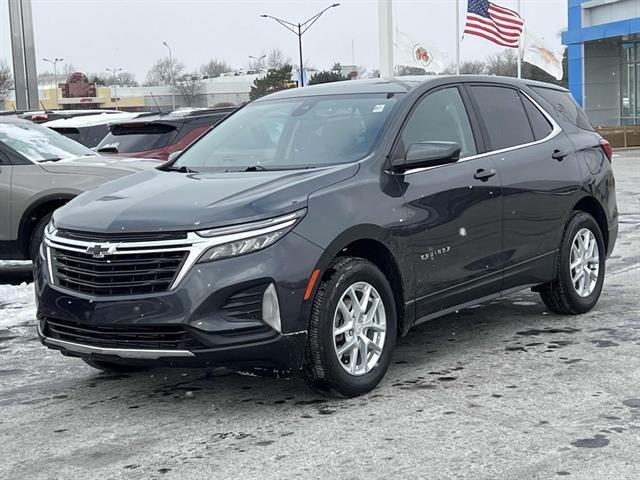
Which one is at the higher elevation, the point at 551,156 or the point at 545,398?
the point at 551,156

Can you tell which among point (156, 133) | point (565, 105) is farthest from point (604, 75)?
point (565, 105)

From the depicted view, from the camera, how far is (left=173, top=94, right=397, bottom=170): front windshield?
18.6ft

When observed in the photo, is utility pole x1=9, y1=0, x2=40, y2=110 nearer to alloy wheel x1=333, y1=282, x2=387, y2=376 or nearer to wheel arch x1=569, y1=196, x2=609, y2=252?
wheel arch x1=569, y1=196, x2=609, y2=252

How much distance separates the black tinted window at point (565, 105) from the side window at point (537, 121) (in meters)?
0.24

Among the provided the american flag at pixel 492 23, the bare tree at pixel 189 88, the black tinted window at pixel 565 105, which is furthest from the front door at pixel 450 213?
the bare tree at pixel 189 88

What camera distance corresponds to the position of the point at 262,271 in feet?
15.3

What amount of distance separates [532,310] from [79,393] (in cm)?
365

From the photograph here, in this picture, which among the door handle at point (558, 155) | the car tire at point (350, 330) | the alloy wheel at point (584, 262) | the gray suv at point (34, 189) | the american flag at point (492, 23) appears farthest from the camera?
the american flag at point (492, 23)

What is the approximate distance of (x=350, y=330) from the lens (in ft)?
16.7

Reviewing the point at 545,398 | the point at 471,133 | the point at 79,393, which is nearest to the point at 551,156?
the point at 471,133

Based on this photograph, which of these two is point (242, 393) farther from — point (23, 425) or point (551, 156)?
point (551, 156)

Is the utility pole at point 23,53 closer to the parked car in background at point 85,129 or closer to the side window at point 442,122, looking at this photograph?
the parked car in background at point 85,129

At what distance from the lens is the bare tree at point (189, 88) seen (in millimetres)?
98025

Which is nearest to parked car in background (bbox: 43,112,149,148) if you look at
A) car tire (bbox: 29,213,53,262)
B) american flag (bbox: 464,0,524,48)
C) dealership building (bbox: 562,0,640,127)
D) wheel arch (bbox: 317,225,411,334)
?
car tire (bbox: 29,213,53,262)
